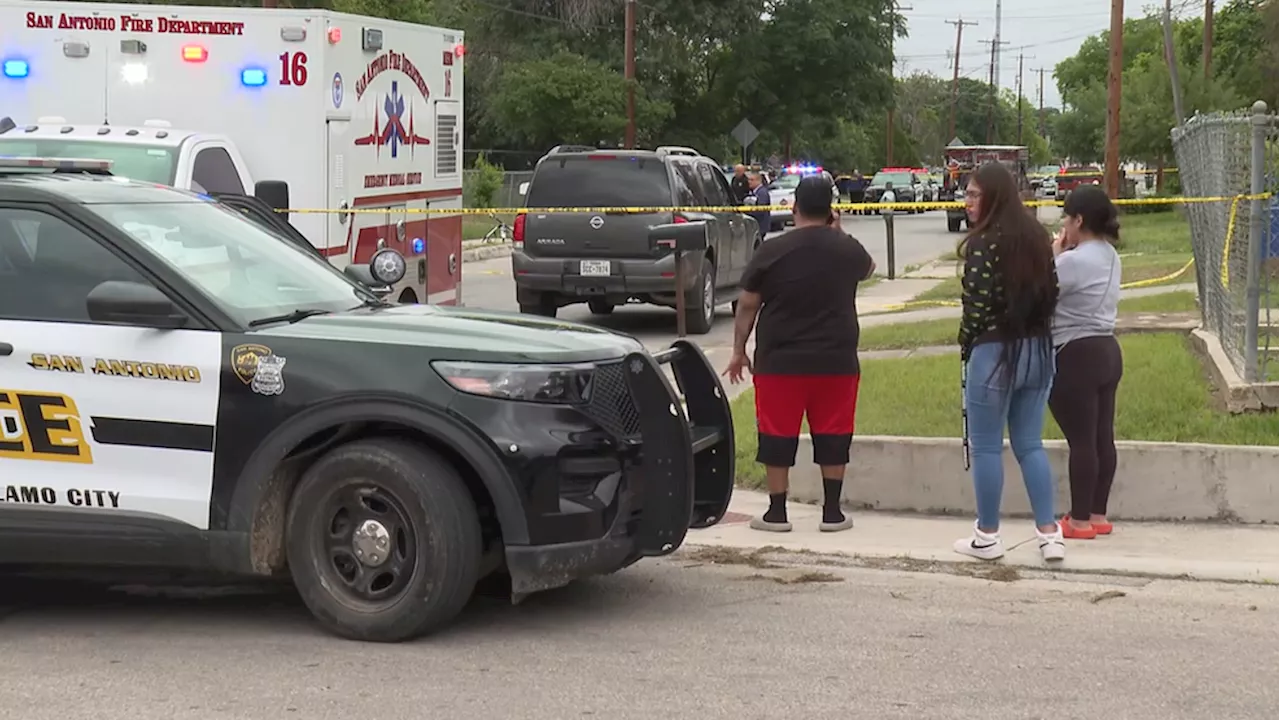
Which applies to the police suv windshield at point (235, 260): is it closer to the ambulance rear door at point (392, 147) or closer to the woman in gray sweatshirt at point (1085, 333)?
the woman in gray sweatshirt at point (1085, 333)

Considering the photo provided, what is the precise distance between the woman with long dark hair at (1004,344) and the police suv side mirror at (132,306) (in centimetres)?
327

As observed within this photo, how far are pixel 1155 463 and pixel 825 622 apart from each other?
105 inches

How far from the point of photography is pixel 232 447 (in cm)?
577

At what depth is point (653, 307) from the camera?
21312 mm

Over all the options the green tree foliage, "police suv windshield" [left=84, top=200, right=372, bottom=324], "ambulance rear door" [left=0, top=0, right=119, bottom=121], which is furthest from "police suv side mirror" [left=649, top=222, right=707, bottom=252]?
the green tree foliage

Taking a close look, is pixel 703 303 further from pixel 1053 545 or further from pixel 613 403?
pixel 613 403

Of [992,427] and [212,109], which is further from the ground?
[212,109]

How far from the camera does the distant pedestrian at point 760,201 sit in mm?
21656

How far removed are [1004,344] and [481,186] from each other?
3216cm

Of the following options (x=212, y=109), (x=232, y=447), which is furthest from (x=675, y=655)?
(x=212, y=109)

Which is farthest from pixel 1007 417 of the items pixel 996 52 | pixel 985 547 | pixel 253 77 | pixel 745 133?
pixel 996 52

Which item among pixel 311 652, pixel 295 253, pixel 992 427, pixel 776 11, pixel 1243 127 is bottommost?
pixel 311 652

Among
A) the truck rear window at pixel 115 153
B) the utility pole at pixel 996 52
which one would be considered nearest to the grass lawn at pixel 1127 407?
the truck rear window at pixel 115 153

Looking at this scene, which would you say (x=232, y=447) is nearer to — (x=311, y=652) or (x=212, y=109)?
(x=311, y=652)
